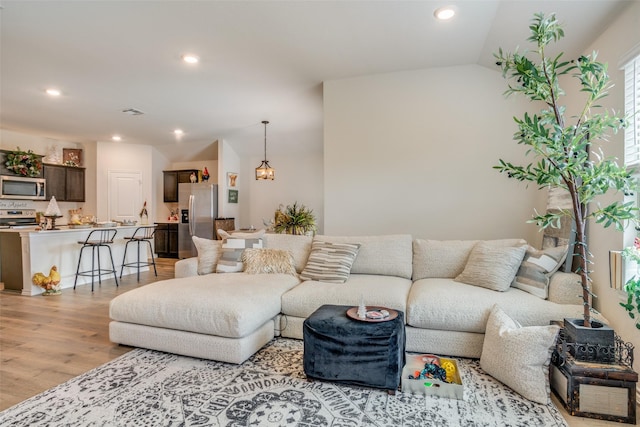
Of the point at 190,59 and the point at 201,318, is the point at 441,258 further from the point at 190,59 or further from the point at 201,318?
the point at 190,59

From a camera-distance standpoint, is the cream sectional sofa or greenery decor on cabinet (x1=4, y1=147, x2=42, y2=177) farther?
greenery decor on cabinet (x1=4, y1=147, x2=42, y2=177)

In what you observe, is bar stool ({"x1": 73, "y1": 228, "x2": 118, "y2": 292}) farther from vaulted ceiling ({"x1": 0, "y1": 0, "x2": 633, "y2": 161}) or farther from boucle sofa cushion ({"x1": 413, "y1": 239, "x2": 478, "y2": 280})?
boucle sofa cushion ({"x1": 413, "y1": 239, "x2": 478, "y2": 280})

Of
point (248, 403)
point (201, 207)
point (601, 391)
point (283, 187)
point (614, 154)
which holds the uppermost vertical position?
point (283, 187)

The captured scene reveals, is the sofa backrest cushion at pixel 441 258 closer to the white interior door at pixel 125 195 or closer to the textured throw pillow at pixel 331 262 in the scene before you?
the textured throw pillow at pixel 331 262

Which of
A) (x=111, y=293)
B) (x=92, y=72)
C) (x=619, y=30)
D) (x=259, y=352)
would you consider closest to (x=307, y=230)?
(x=259, y=352)

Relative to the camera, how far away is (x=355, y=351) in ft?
7.11

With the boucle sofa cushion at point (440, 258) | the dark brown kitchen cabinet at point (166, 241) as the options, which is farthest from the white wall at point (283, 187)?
the boucle sofa cushion at point (440, 258)

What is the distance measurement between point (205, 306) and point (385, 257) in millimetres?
1777

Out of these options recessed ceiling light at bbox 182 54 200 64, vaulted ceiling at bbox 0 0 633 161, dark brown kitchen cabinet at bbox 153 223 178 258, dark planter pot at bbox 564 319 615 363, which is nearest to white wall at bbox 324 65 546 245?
vaulted ceiling at bbox 0 0 633 161

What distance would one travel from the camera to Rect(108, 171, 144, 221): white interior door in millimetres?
7445

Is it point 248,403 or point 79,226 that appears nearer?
point 248,403

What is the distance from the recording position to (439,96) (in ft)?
12.6

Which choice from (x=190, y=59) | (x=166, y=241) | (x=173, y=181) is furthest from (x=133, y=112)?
(x=166, y=241)

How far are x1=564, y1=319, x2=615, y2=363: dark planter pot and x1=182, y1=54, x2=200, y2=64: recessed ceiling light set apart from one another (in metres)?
3.90
